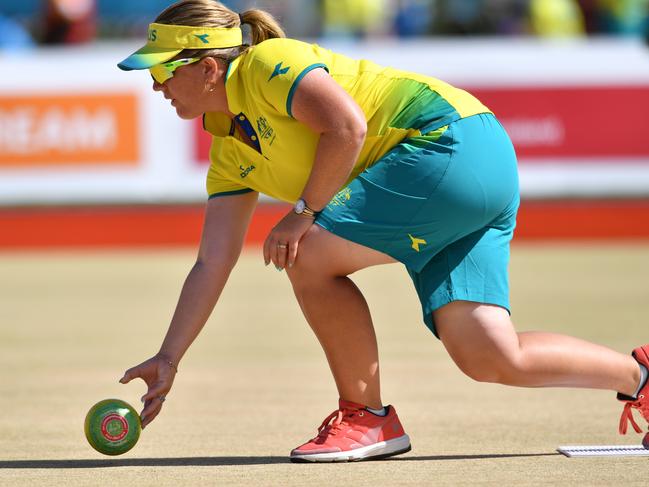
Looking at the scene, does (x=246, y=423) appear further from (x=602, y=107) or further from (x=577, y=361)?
(x=602, y=107)

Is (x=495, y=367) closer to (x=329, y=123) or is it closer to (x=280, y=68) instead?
(x=329, y=123)

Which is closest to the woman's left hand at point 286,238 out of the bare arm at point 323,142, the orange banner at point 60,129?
the bare arm at point 323,142

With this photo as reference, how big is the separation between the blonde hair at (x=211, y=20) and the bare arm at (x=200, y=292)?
0.55 meters

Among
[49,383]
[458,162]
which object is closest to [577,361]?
[458,162]

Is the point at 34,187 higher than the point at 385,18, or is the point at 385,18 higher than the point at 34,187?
the point at 385,18

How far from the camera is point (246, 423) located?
16.5ft

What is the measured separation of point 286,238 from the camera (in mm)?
4086

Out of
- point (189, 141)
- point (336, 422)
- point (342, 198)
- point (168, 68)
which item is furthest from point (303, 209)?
point (189, 141)

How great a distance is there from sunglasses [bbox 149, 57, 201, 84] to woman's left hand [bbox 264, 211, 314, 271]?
1.92 feet

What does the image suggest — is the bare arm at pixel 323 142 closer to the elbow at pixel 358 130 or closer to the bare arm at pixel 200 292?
the elbow at pixel 358 130

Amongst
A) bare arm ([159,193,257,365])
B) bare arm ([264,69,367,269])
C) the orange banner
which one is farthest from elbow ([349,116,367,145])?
the orange banner

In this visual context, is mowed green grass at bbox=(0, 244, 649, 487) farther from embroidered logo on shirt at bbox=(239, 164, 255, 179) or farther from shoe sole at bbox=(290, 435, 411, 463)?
embroidered logo on shirt at bbox=(239, 164, 255, 179)

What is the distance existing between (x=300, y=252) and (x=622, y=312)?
166 inches

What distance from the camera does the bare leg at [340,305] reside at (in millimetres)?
4137
